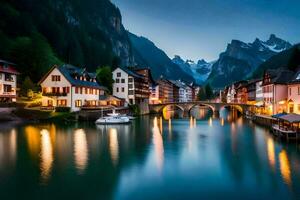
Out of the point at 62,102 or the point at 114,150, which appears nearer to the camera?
the point at 114,150

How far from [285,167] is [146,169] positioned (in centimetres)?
1451

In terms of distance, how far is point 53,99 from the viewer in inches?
3223

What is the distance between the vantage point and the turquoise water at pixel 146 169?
73.6ft

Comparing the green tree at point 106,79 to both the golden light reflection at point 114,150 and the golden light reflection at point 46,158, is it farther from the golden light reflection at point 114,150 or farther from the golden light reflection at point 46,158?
the golden light reflection at point 46,158

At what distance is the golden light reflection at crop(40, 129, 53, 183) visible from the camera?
88.2 ft

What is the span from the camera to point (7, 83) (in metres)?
79.5

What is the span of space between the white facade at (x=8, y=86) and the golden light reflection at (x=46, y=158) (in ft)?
117

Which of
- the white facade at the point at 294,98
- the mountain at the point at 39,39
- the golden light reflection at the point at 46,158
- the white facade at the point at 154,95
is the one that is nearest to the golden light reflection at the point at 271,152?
the white facade at the point at 294,98

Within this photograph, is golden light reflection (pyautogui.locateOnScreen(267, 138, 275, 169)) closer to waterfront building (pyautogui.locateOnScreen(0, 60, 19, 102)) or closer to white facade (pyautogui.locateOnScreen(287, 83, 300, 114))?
white facade (pyautogui.locateOnScreen(287, 83, 300, 114))

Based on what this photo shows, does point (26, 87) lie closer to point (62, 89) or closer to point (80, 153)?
point (62, 89)

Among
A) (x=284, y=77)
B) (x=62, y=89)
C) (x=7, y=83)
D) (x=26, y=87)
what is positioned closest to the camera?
(x=284, y=77)

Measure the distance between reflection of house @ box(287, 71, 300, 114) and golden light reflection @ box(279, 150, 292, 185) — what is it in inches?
1095

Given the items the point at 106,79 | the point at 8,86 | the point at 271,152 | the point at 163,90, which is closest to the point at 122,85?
the point at 106,79

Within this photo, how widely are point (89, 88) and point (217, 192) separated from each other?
72430 mm
